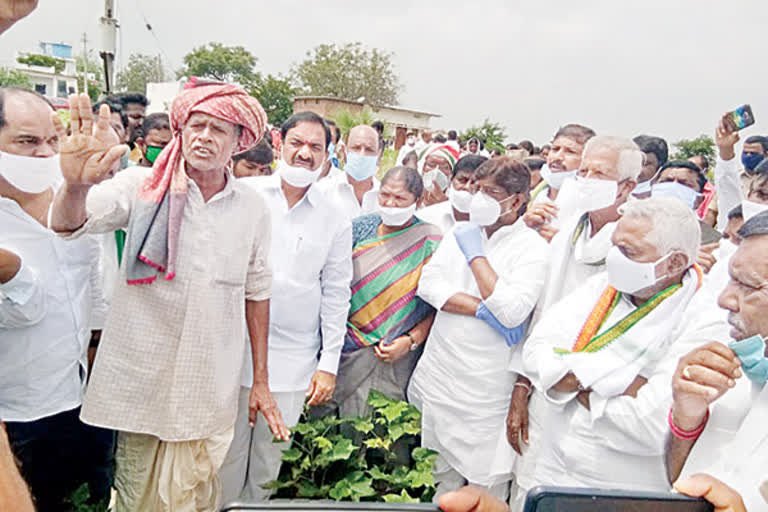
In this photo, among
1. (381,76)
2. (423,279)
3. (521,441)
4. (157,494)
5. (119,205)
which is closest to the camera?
(119,205)

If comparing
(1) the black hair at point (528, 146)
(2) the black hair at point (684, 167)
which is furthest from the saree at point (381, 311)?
(1) the black hair at point (528, 146)

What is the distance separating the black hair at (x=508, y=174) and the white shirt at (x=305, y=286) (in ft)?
2.50

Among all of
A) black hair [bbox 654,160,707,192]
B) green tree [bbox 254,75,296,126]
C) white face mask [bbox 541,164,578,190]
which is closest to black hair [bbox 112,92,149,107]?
white face mask [bbox 541,164,578,190]

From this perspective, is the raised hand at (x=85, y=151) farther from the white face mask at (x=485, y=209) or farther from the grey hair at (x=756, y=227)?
the grey hair at (x=756, y=227)

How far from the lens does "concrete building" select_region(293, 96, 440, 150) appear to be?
3047 centimetres

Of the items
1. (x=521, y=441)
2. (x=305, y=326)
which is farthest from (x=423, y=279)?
(x=521, y=441)

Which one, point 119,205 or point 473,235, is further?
point 473,235

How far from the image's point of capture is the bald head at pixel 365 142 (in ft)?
12.8

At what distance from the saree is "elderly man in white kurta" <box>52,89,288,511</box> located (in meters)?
0.68

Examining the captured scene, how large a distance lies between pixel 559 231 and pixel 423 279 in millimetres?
772

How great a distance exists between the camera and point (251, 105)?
2197 mm

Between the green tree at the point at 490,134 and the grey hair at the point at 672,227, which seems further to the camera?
the green tree at the point at 490,134

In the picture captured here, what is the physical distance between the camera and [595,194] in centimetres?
269

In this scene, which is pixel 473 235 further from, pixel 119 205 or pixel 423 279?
pixel 119 205
